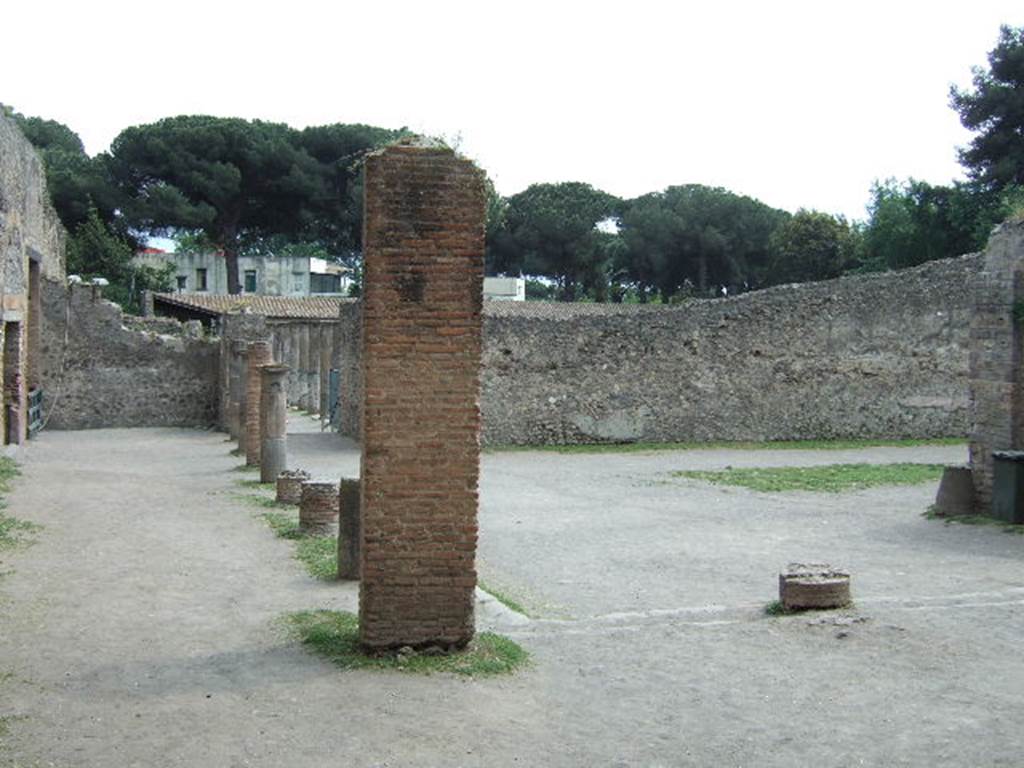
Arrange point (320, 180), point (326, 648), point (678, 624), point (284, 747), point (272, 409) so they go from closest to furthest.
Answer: point (284, 747)
point (326, 648)
point (678, 624)
point (272, 409)
point (320, 180)

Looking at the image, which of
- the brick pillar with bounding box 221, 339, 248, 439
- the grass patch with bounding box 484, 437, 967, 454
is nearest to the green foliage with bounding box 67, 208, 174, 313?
the brick pillar with bounding box 221, 339, 248, 439

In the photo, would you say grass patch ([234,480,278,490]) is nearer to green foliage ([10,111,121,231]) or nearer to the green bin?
the green bin

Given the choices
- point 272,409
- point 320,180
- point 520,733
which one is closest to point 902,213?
point 320,180

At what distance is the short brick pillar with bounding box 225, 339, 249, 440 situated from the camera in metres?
18.4

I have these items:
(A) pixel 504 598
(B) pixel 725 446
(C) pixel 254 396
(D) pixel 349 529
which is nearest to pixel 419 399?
(A) pixel 504 598

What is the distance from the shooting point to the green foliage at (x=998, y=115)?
107ft

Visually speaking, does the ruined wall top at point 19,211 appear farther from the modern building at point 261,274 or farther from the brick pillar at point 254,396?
the modern building at point 261,274

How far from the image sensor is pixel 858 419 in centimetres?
2084

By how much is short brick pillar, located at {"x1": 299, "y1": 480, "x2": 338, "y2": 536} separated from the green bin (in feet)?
19.7

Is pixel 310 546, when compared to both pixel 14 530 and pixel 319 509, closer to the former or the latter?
pixel 319 509

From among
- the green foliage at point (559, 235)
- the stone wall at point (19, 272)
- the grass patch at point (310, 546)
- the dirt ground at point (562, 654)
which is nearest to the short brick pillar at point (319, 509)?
the grass patch at point (310, 546)

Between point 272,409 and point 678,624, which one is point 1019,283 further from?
point 272,409

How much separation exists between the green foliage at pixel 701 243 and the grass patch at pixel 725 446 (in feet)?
97.5

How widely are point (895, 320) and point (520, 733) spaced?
671 inches
